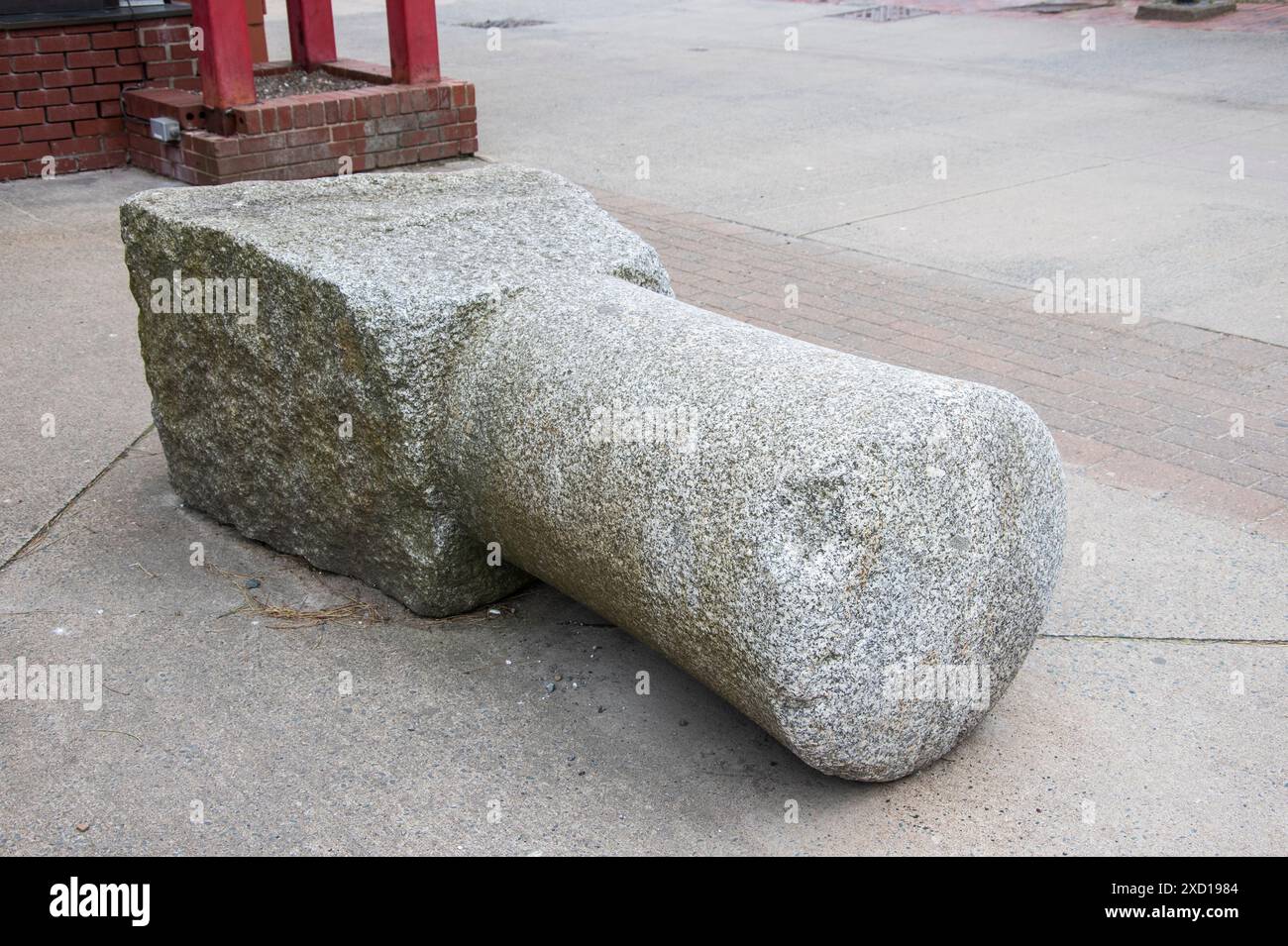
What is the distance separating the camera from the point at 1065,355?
18.0 ft

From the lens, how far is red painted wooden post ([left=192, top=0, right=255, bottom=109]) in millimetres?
7957

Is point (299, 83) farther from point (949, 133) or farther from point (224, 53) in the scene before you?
point (949, 133)

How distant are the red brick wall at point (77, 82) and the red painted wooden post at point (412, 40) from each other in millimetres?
1427

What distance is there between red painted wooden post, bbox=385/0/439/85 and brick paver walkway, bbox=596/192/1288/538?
8.36 ft

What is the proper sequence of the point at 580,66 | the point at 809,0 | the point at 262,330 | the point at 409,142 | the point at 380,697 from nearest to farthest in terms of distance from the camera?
the point at 380,697, the point at 262,330, the point at 409,142, the point at 580,66, the point at 809,0

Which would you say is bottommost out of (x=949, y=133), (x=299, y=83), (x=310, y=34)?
(x=949, y=133)

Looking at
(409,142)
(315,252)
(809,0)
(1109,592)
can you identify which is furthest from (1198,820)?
(809,0)

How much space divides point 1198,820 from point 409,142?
7.31 meters

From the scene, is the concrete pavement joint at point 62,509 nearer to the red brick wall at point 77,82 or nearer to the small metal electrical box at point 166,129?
the small metal electrical box at point 166,129

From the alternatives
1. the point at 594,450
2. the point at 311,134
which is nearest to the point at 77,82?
the point at 311,134

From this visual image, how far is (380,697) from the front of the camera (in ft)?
10.8

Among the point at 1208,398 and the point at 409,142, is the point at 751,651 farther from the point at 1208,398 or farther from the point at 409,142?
the point at 409,142

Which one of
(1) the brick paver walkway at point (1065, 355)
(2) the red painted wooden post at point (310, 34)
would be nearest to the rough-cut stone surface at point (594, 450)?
(1) the brick paver walkway at point (1065, 355)

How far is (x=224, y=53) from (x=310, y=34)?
179 cm
